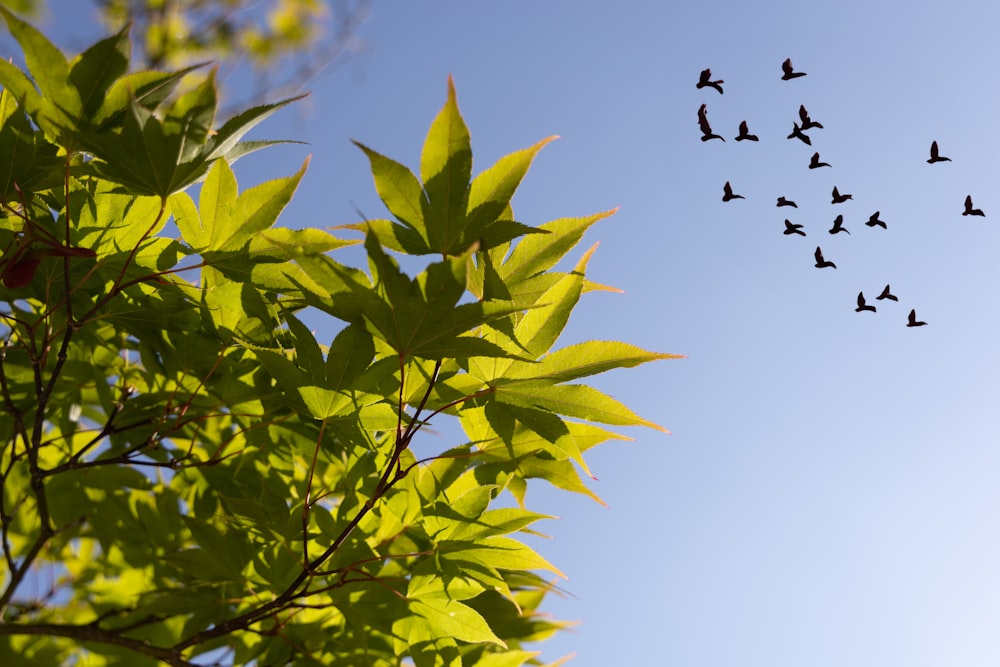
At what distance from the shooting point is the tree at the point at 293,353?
1.18m

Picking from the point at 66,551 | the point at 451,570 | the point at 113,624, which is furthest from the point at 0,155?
the point at 66,551

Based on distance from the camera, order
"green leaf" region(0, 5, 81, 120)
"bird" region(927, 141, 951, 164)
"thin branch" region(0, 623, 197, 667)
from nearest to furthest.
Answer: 1. "green leaf" region(0, 5, 81, 120)
2. "thin branch" region(0, 623, 197, 667)
3. "bird" region(927, 141, 951, 164)

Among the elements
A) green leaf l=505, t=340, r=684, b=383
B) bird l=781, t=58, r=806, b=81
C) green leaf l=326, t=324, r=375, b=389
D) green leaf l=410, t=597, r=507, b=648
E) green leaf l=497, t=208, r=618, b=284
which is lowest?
green leaf l=410, t=597, r=507, b=648

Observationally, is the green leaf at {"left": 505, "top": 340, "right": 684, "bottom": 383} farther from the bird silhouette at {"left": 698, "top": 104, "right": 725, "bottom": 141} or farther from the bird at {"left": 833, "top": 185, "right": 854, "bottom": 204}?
the bird at {"left": 833, "top": 185, "right": 854, "bottom": 204}

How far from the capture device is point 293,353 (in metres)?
1.58

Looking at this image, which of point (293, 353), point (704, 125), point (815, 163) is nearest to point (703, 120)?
point (704, 125)

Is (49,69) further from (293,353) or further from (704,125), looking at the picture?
(704,125)

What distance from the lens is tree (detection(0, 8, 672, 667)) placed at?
118 centimetres

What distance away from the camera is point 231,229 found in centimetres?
140

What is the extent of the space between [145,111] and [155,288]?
1.50 feet

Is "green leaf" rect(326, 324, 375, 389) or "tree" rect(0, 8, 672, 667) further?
"green leaf" rect(326, 324, 375, 389)

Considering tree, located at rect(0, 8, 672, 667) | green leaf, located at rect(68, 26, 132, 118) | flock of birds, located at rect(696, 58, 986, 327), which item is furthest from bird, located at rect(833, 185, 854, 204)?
green leaf, located at rect(68, 26, 132, 118)

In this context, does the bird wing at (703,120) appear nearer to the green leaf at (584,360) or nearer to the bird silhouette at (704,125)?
the bird silhouette at (704,125)

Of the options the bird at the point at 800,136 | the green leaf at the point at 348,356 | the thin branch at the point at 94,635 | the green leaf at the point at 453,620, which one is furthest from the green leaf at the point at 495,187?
the bird at the point at 800,136
